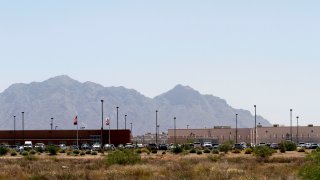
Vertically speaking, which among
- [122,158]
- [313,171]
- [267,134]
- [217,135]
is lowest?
[217,135]

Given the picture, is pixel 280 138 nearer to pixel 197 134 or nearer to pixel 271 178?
pixel 197 134

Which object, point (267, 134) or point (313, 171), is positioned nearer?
point (313, 171)

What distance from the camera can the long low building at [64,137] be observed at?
134000mm

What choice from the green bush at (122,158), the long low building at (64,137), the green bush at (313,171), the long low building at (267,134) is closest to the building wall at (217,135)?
the long low building at (267,134)

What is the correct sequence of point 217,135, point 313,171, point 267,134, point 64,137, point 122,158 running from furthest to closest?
point 217,135
point 267,134
point 64,137
point 122,158
point 313,171

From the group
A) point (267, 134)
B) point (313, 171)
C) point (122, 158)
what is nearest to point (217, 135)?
point (267, 134)

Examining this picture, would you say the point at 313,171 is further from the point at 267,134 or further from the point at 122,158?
the point at 267,134

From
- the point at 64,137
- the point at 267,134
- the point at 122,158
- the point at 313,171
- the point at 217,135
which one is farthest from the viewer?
the point at 217,135

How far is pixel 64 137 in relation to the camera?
5394 inches

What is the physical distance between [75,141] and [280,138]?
5207 centimetres

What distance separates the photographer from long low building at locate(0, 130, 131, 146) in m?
134

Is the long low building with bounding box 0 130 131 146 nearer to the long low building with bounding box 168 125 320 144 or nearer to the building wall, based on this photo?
the long low building with bounding box 168 125 320 144

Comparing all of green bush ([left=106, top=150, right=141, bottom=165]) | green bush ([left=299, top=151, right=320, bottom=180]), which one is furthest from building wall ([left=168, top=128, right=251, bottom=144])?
green bush ([left=299, top=151, right=320, bottom=180])

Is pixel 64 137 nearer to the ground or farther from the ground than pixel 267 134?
nearer to the ground
